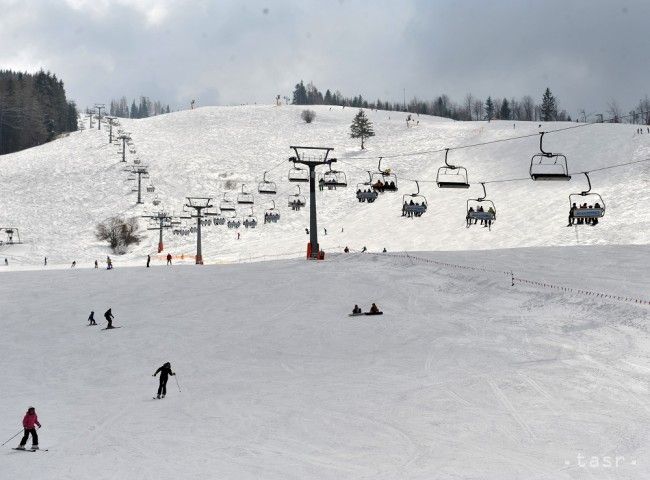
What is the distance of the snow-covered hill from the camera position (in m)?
61.9

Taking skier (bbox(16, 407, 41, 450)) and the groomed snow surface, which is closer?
the groomed snow surface

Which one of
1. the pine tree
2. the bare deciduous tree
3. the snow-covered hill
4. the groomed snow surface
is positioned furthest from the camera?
the pine tree

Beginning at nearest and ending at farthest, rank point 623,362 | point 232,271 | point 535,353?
point 623,362 < point 535,353 < point 232,271

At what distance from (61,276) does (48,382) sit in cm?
2366

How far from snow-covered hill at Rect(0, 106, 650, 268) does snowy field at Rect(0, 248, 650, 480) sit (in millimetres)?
26969

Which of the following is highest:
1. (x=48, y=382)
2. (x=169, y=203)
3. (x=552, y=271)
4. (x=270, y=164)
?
(x=270, y=164)

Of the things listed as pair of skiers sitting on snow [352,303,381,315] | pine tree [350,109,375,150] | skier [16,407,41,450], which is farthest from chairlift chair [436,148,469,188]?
pine tree [350,109,375,150]

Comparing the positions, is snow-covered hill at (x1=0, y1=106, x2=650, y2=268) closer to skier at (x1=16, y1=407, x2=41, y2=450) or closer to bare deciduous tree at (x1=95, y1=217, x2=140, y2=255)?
bare deciduous tree at (x1=95, y1=217, x2=140, y2=255)

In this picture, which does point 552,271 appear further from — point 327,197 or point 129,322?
point 327,197

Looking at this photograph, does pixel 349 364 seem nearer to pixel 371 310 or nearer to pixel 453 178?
pixel 371 310

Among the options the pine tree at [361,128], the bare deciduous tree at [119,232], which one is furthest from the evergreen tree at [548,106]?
the bare deciduous tree at [119,232]

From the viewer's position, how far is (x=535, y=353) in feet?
66.5

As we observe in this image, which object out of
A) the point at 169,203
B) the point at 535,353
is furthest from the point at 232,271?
the point at 169,203

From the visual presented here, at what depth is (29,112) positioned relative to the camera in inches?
4697
